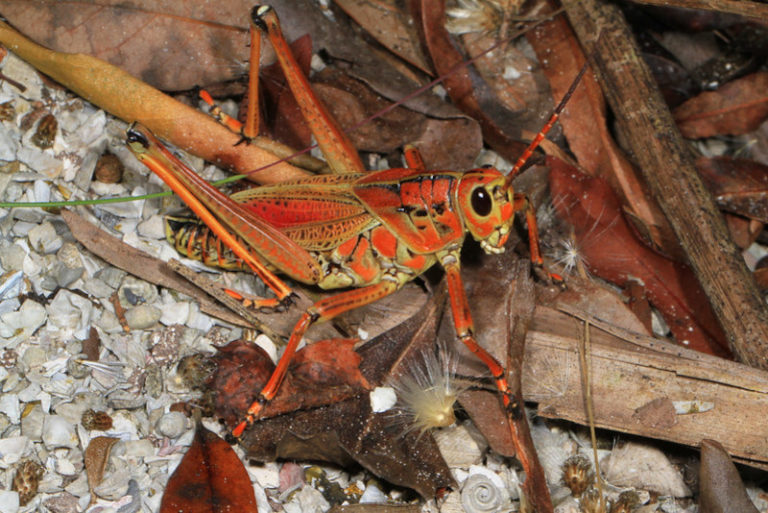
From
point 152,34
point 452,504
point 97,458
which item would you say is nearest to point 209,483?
point 97,458

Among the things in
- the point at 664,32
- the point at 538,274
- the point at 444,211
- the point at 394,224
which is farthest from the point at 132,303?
the point at 664,32

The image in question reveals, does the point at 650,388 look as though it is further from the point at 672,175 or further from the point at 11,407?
the point at 11,407

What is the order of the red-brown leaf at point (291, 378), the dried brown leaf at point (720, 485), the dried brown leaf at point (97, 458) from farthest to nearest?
the red-brown leaf at point (291, 378) → the dried brown leaf at point (97, 458) → the dried brown leaf at point (720, 485)

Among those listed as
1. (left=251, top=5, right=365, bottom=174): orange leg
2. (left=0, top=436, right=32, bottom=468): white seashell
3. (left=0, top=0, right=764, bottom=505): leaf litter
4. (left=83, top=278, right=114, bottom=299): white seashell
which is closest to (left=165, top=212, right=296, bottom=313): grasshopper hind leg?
(left=0, top=0, right=764, bottom=505): leaf litter

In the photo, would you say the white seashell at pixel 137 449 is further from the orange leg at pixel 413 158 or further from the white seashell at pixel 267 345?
the orange leg at pixel 413 158

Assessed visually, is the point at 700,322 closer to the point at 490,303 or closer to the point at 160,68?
the point at 490,303

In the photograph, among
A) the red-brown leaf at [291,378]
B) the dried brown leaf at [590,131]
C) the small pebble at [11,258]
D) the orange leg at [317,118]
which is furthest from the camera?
the dried brown leaf at [590,131]

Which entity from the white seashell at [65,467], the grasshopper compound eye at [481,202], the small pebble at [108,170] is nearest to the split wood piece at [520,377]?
the grasshopper compound eye at [481,202]
